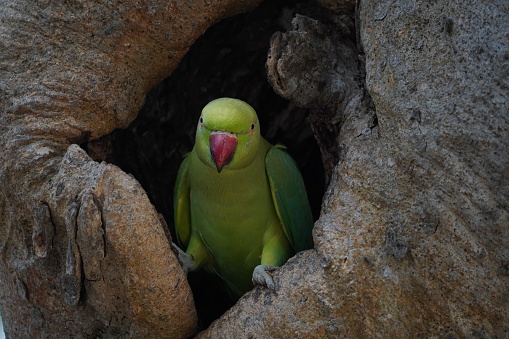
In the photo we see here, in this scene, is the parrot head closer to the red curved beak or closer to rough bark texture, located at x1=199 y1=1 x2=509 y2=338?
the red curved beak

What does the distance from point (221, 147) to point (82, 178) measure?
29.0 inches

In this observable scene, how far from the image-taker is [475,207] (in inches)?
97.4

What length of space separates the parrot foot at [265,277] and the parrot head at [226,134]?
0.57 meters

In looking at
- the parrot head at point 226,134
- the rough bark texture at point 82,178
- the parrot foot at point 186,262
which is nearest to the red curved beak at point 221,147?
the parrot head at point 226,134

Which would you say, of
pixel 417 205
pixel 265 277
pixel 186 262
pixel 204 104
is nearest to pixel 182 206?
pixel 186 262

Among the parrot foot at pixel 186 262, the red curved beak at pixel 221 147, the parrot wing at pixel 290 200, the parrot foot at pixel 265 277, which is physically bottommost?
the parrot foot at pixel 186 262

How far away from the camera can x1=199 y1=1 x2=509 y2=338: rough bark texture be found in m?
2.47

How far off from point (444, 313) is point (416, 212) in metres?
0.45

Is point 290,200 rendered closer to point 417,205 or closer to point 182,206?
point 182,206

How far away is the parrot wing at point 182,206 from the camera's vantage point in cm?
371

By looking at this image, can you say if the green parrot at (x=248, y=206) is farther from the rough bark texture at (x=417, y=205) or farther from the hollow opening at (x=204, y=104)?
the rough bark texture at (x=417, y=205)

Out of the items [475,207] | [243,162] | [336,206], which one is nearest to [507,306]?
[475,207]

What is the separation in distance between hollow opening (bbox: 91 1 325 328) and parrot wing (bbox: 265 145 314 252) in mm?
855

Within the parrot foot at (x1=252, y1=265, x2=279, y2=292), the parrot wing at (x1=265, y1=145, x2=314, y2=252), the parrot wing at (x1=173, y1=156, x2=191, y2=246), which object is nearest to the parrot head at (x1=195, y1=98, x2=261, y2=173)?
the parrot wing at (x1=265, y1=145, x2=314, y2=252)
